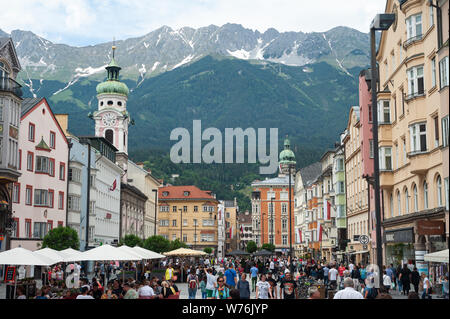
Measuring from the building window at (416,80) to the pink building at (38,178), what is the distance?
34559 millimetres

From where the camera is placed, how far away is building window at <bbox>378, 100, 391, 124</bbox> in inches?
1601

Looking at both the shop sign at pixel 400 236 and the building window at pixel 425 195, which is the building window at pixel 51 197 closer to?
the shop sign at pixel 400 236

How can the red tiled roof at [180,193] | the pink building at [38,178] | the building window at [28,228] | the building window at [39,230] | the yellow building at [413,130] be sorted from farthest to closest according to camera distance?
the red tiled roof at [180,193] → the building window at [39,230] → the building window at [28,228] → the pink building at [38,178] → the yellow building at [413,130]

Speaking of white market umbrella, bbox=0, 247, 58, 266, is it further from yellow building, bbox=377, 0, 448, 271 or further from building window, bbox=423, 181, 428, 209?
building window, bbox=423, 181, 428, 209

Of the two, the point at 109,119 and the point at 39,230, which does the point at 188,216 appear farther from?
the point at 39,230

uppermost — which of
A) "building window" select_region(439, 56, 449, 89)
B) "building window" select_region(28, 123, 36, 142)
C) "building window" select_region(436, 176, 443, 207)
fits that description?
"building window" select_region(28, 123, 36, 142)

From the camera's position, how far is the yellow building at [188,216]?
150 m

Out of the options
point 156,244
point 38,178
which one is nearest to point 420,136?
point 38,178

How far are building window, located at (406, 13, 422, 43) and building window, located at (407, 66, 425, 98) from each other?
1674 millimetres

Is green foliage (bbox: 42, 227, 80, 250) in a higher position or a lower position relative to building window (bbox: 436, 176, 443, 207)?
lower

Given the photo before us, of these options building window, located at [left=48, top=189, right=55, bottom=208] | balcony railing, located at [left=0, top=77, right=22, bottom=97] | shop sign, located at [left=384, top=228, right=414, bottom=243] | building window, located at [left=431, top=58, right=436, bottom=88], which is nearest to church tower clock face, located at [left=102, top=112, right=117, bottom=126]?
building window, located at [left=48, top=189, right=55, bottom=208]

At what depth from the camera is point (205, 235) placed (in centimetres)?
15162

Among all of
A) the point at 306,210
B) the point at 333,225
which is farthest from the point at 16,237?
the point at 306,210

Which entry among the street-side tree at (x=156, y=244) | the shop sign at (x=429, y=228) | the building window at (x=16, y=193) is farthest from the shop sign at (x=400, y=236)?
the street-side tree at (x=156, y=244)
